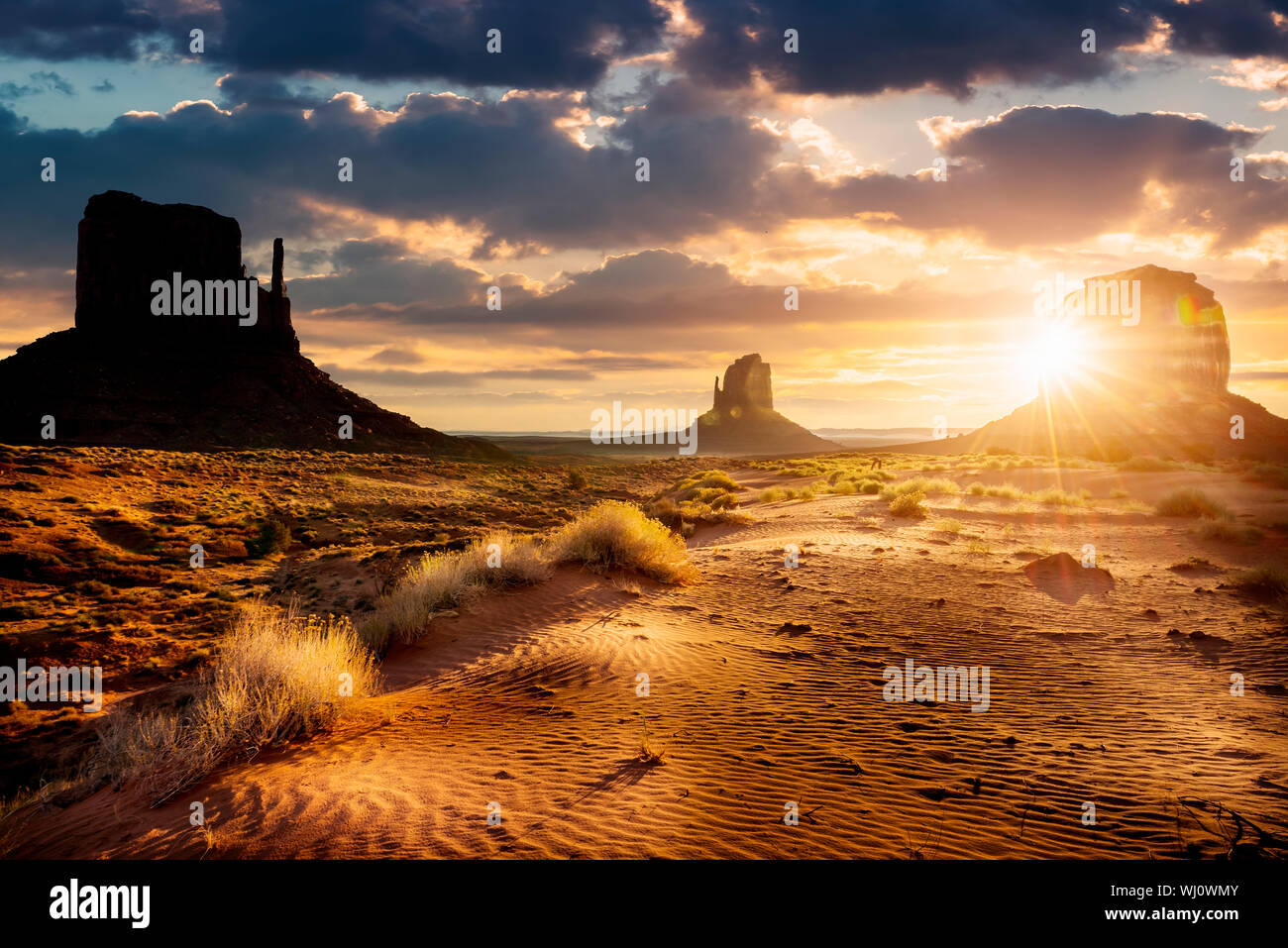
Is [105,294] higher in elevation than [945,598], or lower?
higher

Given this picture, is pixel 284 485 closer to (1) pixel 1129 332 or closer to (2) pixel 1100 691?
(2) pixel 1100 691

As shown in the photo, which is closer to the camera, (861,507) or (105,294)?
(861,507)

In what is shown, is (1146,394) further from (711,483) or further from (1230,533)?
(1230,533)

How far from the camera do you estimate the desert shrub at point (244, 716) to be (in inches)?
215

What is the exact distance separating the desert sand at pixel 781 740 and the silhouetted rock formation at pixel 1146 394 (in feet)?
161

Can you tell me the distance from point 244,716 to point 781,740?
16.9 feet

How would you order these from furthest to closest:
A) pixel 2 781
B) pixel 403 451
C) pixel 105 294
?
pixel 105 294 → pixel 403 451 → pixel 2 781

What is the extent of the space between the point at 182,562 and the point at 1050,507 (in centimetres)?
2858

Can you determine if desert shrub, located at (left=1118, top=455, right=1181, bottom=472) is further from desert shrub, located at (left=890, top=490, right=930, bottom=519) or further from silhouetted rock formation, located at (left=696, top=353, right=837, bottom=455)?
silhouetted rock formation, located at (left=696, top=353, right=837, bottom=455)

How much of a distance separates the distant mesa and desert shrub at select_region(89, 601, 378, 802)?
5199 cm

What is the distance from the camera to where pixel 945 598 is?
1221 centimetres

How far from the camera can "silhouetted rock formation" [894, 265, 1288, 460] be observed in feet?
206

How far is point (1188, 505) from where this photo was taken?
20750 millimetres

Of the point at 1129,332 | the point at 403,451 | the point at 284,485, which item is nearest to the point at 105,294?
the point at 403,451
